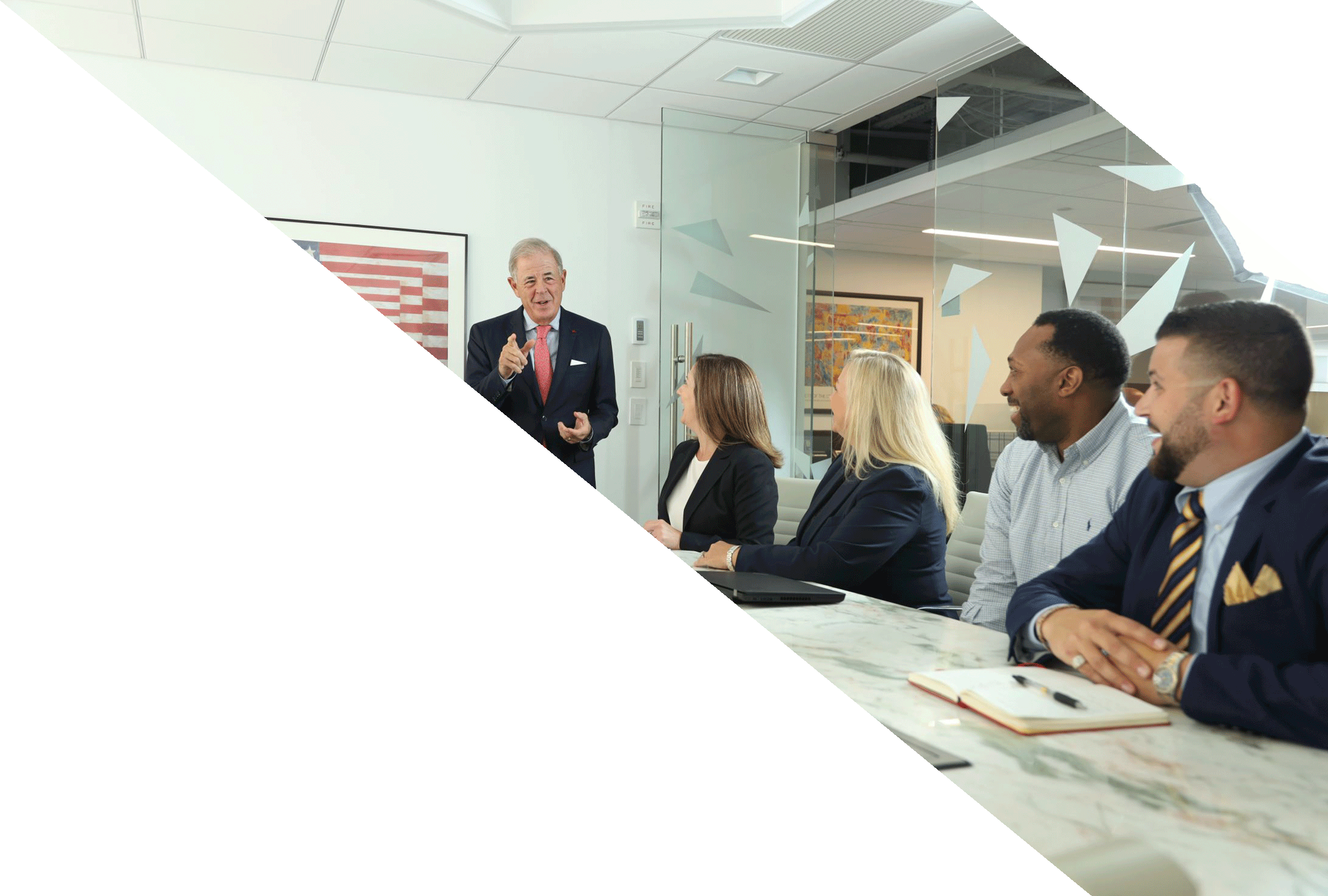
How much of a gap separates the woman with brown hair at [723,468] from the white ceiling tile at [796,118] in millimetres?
2310

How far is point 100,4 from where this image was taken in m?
3.70

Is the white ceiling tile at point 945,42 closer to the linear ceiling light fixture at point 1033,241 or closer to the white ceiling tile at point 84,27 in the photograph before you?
the linear ceiling light fixture at point 1033,241

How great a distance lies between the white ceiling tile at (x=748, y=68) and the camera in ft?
13.5

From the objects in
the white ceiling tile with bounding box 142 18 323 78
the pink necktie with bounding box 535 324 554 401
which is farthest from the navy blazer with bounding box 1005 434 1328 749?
the white ceiling tile with bounding box 142 18 323 78

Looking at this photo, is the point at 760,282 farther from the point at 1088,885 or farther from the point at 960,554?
the point at 1088,885

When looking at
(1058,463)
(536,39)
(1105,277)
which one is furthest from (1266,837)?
(536,39)

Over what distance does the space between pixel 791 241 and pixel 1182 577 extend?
3629 mm

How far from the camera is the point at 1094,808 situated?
0.93 metres

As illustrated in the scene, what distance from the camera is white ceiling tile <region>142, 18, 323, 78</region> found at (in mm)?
3945

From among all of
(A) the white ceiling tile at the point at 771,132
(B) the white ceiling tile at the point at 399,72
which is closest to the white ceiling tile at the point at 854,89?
(A) the white ceiling tile at the point at 771,132

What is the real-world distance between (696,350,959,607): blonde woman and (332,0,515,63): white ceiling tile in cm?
242

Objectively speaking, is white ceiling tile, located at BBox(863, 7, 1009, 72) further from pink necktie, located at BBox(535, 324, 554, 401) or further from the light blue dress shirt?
the light blue dress shirt

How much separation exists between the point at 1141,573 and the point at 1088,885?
894mm

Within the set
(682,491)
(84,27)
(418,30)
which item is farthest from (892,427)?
(84,27)
